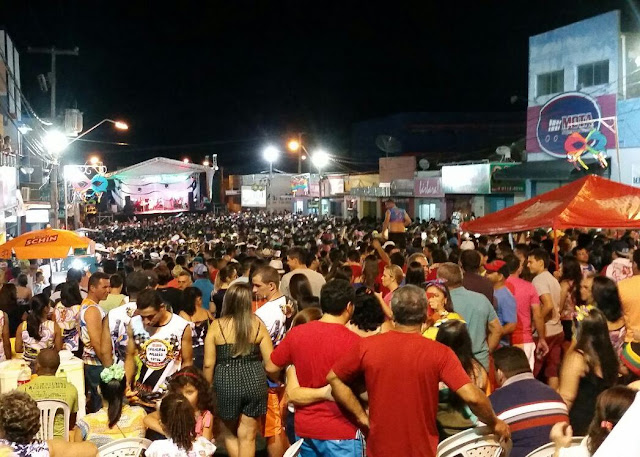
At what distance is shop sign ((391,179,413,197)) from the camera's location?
35.9 metres

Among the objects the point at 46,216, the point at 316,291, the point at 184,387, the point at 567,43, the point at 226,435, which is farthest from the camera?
the point at 46,216

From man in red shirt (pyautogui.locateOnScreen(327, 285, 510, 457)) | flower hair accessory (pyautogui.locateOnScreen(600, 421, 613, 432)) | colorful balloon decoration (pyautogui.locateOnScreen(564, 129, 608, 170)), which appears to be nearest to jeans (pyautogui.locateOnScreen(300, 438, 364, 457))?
man in red shirt (pyautogui.locateOnScreen(327, 285, 510, 457))

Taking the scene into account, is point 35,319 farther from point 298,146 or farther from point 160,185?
point 160,185

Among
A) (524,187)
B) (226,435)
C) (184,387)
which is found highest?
(524,187)

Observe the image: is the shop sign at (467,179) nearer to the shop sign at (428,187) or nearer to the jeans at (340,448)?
the shop sign at (428,187)

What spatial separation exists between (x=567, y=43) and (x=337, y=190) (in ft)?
63.9

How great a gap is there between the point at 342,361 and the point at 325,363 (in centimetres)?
53

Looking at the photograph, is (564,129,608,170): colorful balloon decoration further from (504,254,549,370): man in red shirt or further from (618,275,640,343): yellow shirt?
(618,275,640,343): yellow shirt

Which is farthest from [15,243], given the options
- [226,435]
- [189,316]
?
[226,435]

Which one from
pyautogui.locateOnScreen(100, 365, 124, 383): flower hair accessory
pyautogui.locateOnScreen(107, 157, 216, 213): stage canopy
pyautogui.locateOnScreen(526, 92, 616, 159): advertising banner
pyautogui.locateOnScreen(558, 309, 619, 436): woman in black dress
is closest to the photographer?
pyautogui.locateOnScreen(558, 309, 619, 436): woman in black dress

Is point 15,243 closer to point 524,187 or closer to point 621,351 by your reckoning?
point 621,351

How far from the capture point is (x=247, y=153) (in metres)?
79.1

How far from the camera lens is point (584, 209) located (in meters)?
9.37

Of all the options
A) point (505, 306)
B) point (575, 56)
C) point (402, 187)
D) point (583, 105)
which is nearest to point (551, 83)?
point (575, 56)
